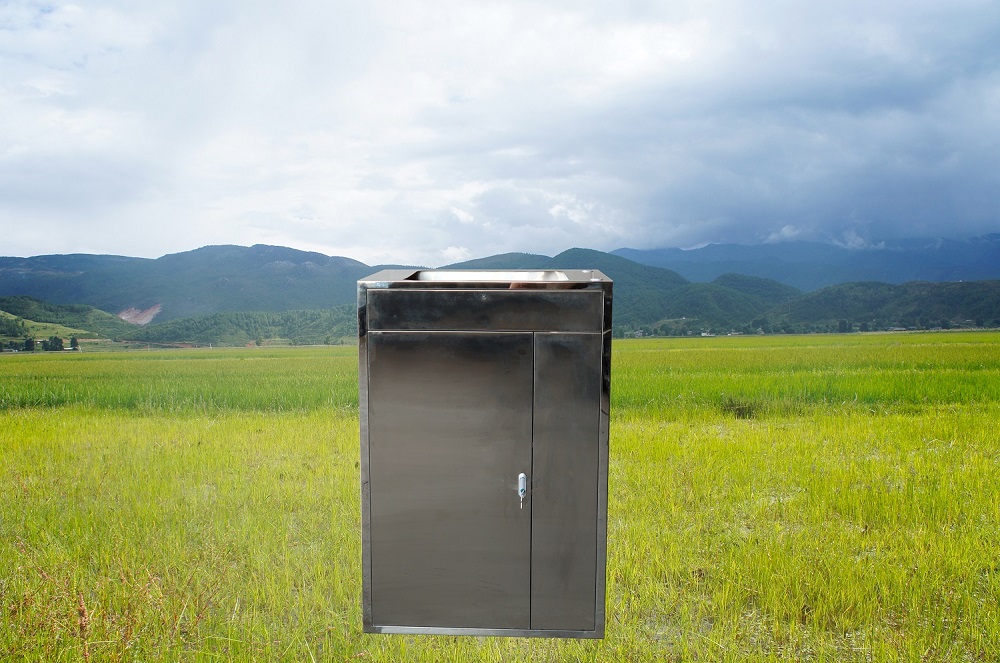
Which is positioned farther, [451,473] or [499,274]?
[499,274]

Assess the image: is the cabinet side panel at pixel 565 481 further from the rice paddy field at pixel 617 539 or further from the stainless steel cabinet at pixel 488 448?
the rice paddy field at pixel 617 539

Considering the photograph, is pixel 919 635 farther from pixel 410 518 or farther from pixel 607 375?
pixel 410 518

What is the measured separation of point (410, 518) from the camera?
10.0ft

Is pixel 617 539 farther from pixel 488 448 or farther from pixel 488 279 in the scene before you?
pixel 488 279

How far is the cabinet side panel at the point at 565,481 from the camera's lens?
2955 mm

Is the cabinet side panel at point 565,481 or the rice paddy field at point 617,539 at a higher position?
the cabinet side panel at point 565,481

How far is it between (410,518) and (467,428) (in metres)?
0.56

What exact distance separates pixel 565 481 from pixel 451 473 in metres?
0.57

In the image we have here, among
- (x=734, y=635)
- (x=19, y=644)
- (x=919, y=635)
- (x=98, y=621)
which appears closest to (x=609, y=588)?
(x=734, y=635)

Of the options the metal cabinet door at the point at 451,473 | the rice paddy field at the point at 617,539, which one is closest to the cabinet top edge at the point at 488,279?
the metal cabinet door at the point at 451,473

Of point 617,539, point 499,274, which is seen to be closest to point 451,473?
point 499,274

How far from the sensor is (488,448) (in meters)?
2.99

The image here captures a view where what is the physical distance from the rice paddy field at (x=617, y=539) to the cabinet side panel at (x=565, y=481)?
0.27 m

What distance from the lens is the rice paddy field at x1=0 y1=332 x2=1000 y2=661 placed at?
10.3ft
